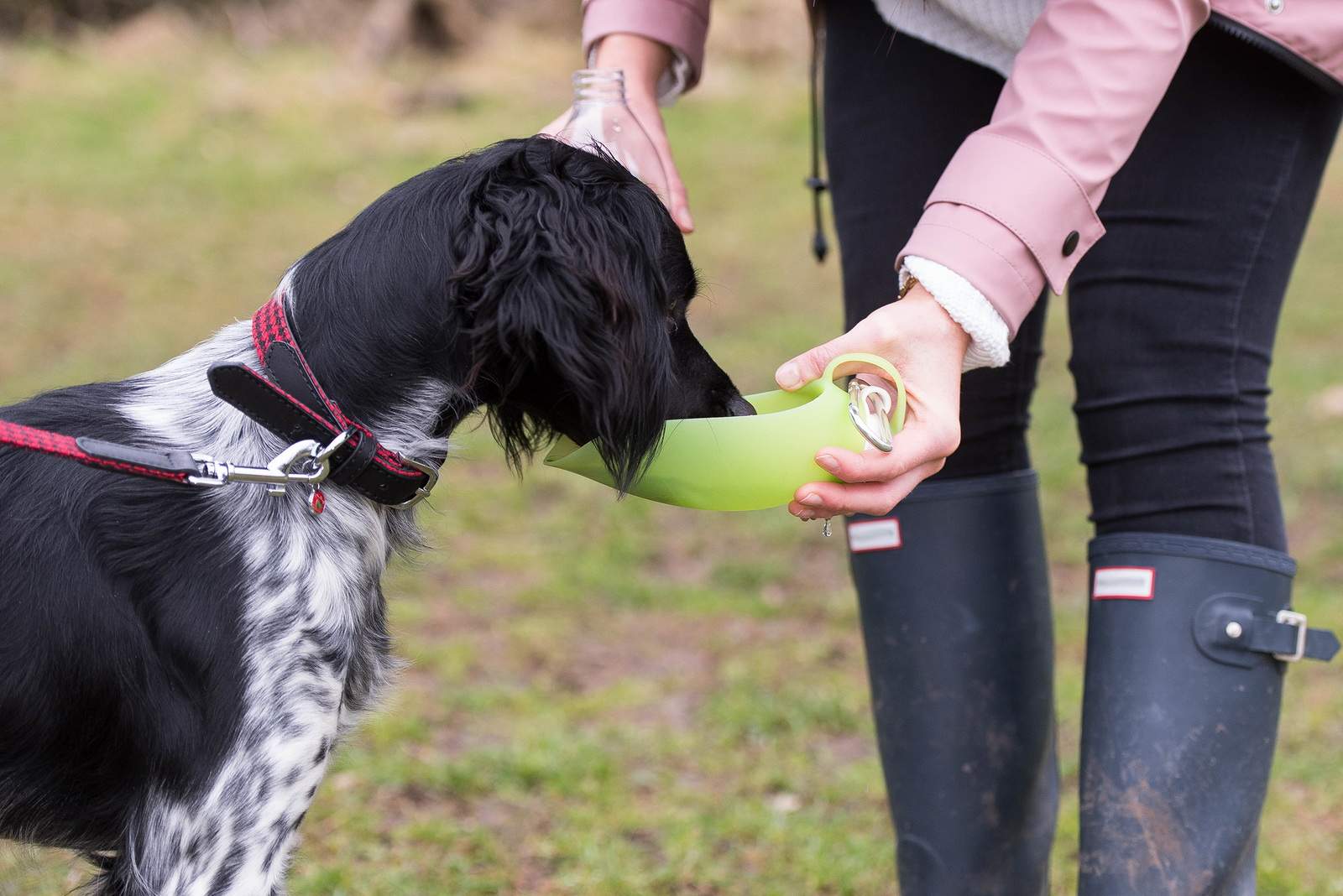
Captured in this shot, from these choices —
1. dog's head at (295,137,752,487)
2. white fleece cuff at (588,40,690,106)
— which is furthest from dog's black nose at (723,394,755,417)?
white fleece cuff at (588,40,690,106)

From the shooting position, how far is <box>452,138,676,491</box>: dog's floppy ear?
2041 millimetres

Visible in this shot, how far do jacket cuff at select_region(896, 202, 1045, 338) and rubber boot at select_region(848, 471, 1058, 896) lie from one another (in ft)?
1.95

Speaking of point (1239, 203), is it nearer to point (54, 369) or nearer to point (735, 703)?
point (735, 703)

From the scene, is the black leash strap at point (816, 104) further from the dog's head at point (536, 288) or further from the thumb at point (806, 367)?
the thumb at point (806, 367)

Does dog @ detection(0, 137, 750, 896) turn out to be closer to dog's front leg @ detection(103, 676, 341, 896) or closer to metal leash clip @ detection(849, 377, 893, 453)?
dog's front leg @ detection(103, 676, 341, 896)

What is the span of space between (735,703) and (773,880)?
892 mm

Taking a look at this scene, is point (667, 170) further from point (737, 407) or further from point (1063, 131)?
point (1063, 131)

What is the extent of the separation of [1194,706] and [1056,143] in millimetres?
872

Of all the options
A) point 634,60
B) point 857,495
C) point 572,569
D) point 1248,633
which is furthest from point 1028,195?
point 572,569

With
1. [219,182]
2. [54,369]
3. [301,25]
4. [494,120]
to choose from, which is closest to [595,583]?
[54,369]

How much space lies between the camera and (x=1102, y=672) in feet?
7.33

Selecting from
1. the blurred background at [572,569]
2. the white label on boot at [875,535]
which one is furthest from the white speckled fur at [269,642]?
the white label on boot at [875,535]

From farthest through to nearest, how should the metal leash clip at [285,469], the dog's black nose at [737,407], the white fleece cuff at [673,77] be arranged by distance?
the white fleece cuff at [673,77], the dog's black nose at [737,407], the metal leash clip at [285,469]

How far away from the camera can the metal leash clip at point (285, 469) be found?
1.94 metres
